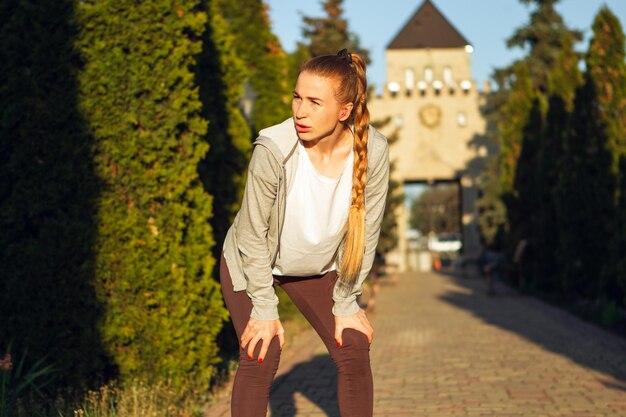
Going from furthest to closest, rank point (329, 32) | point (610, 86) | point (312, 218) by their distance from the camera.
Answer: point (329, 32) < point (610, 86) < point (312, 218)

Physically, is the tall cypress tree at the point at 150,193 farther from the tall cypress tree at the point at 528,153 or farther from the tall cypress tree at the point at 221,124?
the tall cypress tree at the point at 528,153

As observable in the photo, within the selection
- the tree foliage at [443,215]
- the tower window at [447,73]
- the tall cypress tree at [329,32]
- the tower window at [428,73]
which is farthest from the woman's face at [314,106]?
the tree foliage at [443,215]

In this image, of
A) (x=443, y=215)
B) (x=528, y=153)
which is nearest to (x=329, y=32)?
(x=528, y=153)

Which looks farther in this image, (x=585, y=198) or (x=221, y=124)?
(x=585, y=198)

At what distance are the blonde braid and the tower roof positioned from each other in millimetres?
56398

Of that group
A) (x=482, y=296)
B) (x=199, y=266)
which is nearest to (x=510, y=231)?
(x=482, y=296)

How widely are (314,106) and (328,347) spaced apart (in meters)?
1.01

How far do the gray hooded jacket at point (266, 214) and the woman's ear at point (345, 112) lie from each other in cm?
15

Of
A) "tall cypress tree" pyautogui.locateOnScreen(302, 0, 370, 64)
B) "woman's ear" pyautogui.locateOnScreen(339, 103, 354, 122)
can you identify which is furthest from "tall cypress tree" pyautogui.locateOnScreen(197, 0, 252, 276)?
"tall cypress tree" pyautogui.locateOnScreen(302, 0, 370, 64)

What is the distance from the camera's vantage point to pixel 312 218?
3.30 meters

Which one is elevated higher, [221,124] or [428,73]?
[428,73]

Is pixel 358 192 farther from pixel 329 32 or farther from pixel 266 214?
pixel 329 32

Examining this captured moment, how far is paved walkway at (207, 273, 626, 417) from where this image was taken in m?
6.04

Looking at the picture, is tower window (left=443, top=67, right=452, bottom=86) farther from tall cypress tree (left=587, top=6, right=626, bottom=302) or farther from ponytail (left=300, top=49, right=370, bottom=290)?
ponytail (left=300, top=49, right=370, bottom=290)
